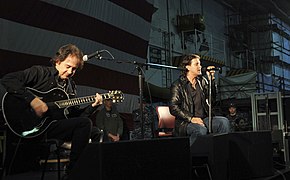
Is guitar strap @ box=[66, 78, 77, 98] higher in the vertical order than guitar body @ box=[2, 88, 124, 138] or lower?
higher

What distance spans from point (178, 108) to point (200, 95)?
0.29 m

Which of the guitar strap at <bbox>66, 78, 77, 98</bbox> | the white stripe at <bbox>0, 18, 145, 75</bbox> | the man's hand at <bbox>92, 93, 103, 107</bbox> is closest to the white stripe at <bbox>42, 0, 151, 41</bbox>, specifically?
the white stripe at <bbox>0, 18, 145, 75</bbox>

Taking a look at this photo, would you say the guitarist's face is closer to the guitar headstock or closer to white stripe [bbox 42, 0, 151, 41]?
the guitar headstock

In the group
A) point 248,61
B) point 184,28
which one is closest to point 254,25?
point 248,61

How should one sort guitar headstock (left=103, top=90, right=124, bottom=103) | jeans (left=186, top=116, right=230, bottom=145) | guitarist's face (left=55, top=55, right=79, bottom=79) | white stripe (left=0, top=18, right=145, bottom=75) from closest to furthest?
guitarist's face (left=55, top=55, right=79, bottom=79) < guitar headstock (left=103, top=90, right=124, bottom=103) < jeans (left=186, top=116, right=230, bottom=145) < white stripe (left=0, top=18, right=145, bottom=75)

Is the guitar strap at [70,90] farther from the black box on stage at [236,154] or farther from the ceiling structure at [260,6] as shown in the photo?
the ceiling structure at [260,6]

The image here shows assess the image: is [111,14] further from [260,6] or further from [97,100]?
[260,6]

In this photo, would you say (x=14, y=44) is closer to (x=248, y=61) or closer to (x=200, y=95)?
(x=200, y=95)

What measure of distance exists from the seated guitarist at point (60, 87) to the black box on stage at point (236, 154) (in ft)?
3.21

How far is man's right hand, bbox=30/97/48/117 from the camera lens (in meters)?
2.80

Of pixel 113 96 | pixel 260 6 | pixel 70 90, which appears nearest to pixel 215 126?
pixel 113 96

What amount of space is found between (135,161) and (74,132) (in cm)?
64

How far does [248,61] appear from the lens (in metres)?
18.4

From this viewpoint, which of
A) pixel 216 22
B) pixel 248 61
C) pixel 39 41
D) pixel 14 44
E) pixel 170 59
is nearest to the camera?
pixel 14 44
